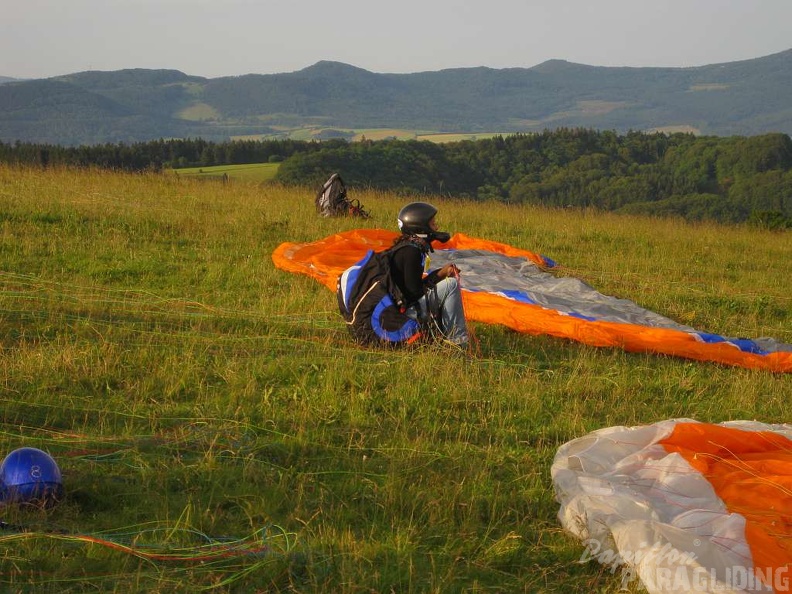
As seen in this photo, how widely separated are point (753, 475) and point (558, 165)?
5274 cm

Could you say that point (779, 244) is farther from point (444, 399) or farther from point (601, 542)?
point (601, 542)

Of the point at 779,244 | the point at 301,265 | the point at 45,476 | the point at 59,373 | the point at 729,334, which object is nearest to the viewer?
the point at 45,476

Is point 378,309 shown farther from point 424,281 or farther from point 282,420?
point 282,420

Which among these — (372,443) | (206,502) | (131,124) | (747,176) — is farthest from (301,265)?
(131,124)

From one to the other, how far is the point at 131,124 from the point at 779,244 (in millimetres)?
176786

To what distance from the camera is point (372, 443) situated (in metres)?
5.23

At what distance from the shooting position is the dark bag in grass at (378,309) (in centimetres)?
727

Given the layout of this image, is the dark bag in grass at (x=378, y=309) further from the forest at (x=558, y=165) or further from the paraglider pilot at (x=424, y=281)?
the forest at (x=558, y=165)

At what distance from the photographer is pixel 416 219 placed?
7.41 m

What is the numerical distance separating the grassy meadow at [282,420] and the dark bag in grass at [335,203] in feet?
11.8

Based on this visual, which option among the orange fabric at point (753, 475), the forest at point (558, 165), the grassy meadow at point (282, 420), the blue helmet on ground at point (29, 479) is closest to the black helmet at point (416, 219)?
the grassy meadow at point (282, 420)

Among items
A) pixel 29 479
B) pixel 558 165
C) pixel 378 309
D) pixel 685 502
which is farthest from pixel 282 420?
pixel 558 165

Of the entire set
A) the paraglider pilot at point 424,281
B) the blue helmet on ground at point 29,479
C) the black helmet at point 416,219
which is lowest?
the blue helmet on ground at point 29,479

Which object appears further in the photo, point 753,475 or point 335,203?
point 335,203
